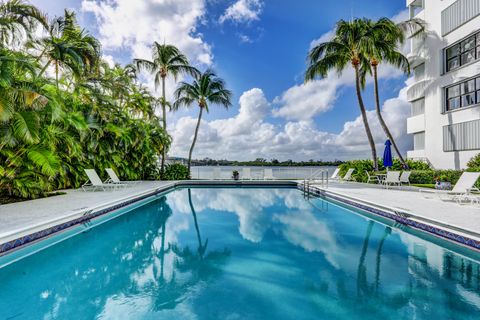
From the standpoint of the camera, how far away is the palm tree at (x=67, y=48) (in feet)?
27.9

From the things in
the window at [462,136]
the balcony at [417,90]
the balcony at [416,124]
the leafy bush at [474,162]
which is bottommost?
the leafy bush at [474,162]

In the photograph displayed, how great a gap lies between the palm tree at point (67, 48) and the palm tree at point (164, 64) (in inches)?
268

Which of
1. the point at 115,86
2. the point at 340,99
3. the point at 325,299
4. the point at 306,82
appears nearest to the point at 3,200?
the point at 115,86

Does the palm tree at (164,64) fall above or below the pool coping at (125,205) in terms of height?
above

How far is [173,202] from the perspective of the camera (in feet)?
35.6

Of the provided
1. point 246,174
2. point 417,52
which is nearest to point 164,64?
point 246,174

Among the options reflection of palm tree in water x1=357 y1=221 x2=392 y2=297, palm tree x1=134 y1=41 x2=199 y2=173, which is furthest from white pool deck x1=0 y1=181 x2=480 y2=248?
palm tree x1=134 y1=41 x2=199 y2=173

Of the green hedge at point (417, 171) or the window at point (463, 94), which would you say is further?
the window at point (463, 94)

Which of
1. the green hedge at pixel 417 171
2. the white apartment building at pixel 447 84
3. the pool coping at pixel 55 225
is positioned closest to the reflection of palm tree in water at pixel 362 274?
the pool coping at pixel 55 225

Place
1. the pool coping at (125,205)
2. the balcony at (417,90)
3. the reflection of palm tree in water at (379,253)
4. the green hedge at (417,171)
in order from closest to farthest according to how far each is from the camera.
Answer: the reflection of palm tree in water at (379,253) < the pool coping at (125,205) < the green hedge at (417,171) < the balcony at (417,90)

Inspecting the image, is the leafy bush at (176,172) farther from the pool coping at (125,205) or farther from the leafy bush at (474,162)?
the leafy bush at (474,162)

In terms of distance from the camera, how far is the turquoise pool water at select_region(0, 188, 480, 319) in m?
3.07

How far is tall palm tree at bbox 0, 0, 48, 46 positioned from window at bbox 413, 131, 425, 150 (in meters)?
21.1

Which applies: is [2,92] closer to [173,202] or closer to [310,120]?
[173,202]
